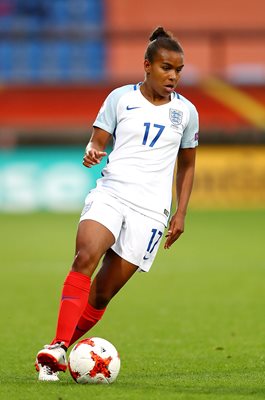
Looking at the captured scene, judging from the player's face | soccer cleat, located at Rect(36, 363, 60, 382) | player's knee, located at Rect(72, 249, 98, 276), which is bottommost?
soccer cleat, located at Rect(36, 363, 60, 382)

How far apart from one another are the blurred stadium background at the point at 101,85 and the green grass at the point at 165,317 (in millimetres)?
2061

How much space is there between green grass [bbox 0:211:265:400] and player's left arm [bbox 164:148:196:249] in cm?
86

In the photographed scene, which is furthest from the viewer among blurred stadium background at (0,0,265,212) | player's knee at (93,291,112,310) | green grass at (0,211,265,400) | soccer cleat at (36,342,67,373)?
blurred stadium background at (0,0,265,212)

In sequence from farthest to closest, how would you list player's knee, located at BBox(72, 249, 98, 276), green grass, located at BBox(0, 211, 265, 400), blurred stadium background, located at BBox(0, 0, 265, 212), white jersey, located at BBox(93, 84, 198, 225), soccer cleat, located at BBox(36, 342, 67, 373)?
1. blurred stadium background, located at BBox(0, 0, 265, 212)
2. white jersey, located at BBox(93, 84, 198, 225)
3. player's knee, located at BBox(72, 249, 98, 276)
4. green grass, located at BBox(0, 211, 265, 400)
5. soccer cleat, located at BBox(36, 342, 67, 373)

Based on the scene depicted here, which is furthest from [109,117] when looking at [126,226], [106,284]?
[106,284]

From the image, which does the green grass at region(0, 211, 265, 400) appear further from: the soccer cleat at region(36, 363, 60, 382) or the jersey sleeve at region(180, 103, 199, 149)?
the jersey sleeve at region(180, 103, 199, 149)

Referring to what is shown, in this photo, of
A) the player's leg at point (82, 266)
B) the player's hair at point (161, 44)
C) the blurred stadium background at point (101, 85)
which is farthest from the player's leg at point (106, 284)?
the blurred stadium background at point (101, 85)

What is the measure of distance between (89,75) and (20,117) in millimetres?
2897

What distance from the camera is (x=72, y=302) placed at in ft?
19.7

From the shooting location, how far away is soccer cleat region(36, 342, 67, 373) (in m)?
5.80

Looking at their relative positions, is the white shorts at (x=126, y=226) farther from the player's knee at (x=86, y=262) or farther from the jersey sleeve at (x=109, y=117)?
the jersey sleeve at (x=109, y=117)

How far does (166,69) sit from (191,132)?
463 mm

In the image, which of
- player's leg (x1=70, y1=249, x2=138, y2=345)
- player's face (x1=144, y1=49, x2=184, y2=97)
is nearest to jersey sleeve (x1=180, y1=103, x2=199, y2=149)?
player's face (x1=144, y1=49, x2=184, y2=97)

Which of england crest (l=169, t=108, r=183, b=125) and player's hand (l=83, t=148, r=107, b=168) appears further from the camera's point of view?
england crest (l=169, t=108, r=183, b=125)
